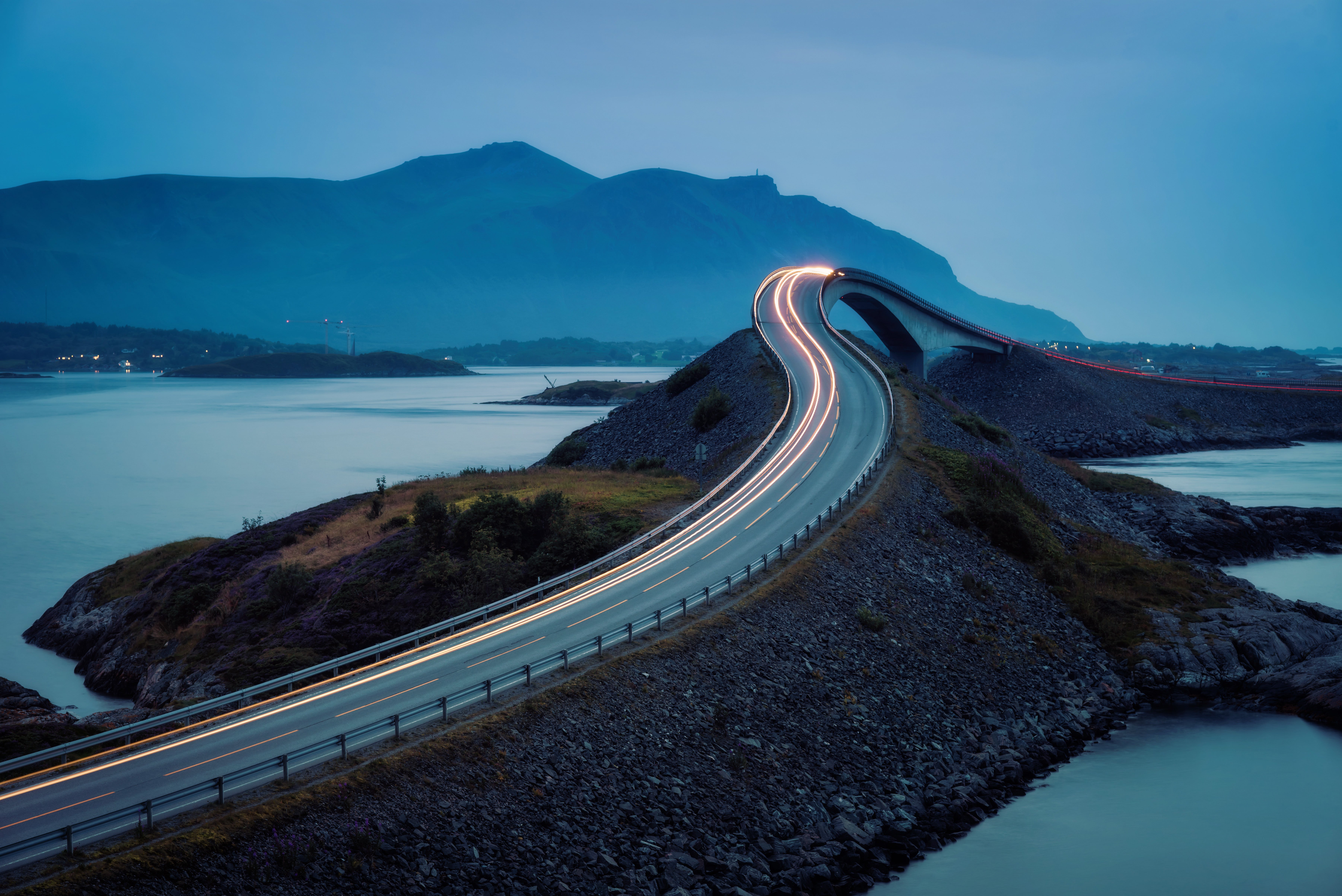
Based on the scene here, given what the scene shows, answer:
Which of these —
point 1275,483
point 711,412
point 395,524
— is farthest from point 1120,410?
point 395,524

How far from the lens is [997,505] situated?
44625 millimetres

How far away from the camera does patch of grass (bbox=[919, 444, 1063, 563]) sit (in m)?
42.8

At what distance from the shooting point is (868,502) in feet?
137

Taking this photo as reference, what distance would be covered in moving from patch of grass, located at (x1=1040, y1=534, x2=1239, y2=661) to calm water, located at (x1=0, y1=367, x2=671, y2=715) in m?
37.3

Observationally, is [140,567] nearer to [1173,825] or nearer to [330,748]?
[330,748]

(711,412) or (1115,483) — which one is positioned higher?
(711,412)

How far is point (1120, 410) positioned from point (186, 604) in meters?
107

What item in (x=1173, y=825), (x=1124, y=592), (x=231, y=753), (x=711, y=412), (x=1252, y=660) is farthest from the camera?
(x=711, y=412)

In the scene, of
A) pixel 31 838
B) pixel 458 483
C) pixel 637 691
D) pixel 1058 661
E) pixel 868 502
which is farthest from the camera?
pixel 458 483

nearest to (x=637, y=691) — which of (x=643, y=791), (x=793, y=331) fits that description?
(x=643, y=791)

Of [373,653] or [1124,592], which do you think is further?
[1124,592]

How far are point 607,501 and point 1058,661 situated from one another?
21527 millimetres

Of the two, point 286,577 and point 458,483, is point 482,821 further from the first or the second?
point 458,483

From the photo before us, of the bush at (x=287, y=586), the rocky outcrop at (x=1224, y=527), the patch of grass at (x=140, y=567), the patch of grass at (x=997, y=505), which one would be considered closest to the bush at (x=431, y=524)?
the bush at (x=287, y=586)
